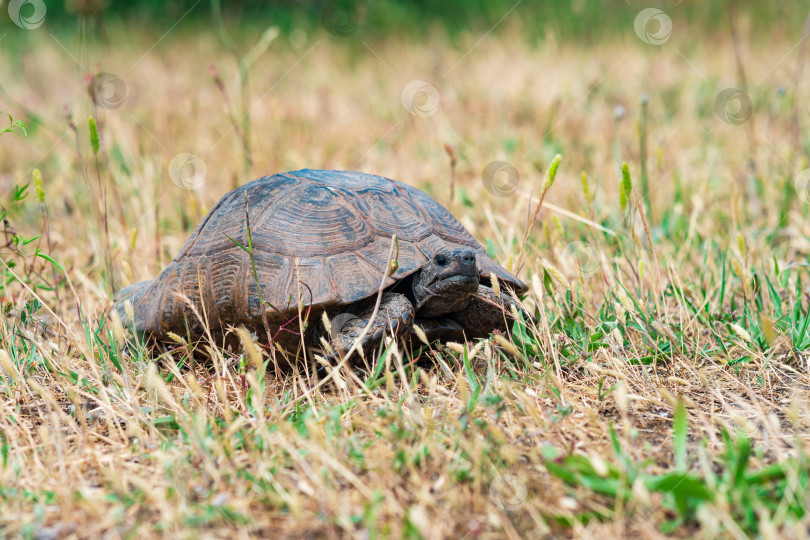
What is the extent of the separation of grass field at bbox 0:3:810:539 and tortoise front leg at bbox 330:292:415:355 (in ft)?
0.32

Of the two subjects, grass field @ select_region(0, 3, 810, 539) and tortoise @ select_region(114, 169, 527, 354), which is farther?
tortoise @ select_region(114, 169, 527, 354)

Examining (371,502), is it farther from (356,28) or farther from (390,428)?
(356,28)

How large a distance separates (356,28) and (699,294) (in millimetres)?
8106

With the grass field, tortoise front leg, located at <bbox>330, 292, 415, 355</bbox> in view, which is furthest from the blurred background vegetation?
tortoise front leg, located at <bbox>330, 292, 415, 355</bbox>

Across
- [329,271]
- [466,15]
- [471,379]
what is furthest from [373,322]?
[466,15]

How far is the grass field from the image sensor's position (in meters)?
1.54

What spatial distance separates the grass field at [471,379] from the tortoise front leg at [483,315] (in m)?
0.08

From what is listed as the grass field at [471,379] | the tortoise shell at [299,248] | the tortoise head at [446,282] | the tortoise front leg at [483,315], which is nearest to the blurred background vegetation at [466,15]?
the grass field at [471,379]

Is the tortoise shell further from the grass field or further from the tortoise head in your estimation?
the grass field

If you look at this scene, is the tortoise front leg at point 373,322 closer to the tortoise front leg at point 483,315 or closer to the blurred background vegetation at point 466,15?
the tortoise front leg at point 483,315

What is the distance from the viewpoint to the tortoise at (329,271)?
231 cm

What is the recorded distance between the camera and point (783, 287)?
299 cm

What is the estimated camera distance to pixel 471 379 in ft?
7.10

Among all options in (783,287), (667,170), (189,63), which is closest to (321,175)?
(783,287)
